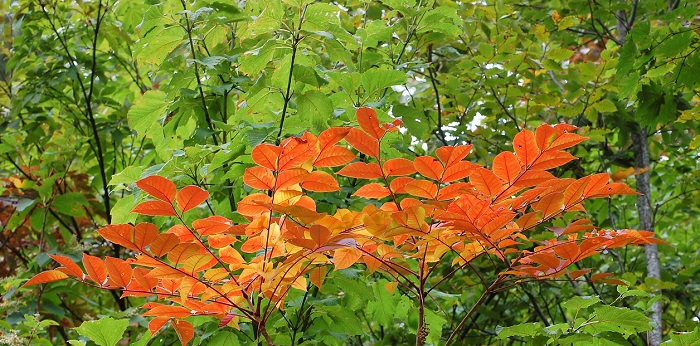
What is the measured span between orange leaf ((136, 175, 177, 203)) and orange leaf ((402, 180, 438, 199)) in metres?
0.39

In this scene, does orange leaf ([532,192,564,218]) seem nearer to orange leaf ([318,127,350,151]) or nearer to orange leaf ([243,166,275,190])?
orange leaf ([318,127,350,151])

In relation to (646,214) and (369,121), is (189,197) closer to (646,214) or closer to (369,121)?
(369,121)

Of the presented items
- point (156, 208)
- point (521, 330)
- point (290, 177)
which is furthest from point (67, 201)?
point (521, 330)

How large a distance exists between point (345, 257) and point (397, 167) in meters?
0.18

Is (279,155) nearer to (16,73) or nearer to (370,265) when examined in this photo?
(370,265)

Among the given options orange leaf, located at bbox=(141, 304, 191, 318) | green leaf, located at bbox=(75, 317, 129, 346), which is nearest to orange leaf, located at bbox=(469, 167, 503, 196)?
orange leaf, located at bbox=(141, 304, 191, 318)

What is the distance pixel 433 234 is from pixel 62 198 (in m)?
2.05

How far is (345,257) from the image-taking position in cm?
110

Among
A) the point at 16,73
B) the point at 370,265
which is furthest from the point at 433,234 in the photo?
the point at 16,73

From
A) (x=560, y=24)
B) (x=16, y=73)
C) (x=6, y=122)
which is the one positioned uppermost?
(x=560, y=24)

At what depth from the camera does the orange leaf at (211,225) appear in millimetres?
1105

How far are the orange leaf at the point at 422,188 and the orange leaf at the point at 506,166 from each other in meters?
0.11

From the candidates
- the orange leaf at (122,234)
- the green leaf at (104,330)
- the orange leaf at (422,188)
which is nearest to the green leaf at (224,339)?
the green leaf at (104,330)

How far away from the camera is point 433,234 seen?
3.55ft
